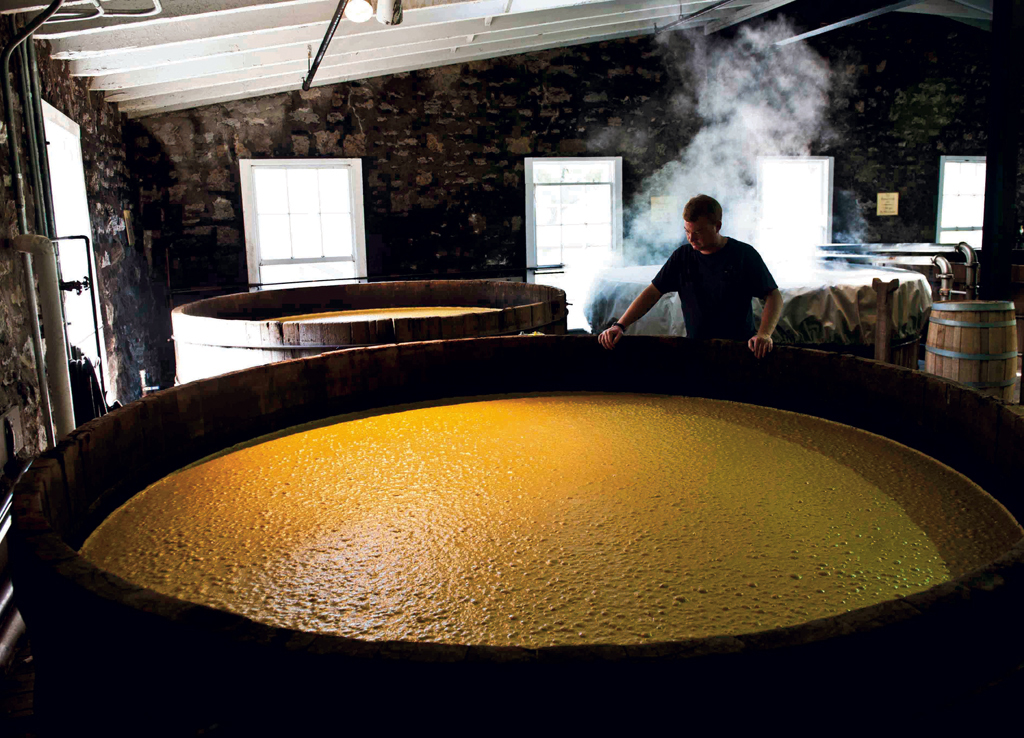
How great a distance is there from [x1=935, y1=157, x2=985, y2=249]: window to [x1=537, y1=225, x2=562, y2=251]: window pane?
4742 mm

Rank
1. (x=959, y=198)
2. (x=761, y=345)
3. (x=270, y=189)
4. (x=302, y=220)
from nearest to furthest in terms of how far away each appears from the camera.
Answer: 1. (x=761, y=345)
2. (x=270, y=189)
3. (x=302, y=220)
4. (x=959, y=198)

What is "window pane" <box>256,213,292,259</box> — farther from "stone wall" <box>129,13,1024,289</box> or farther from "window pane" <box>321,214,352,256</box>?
"window pane" <box>321,214,352,256</box>

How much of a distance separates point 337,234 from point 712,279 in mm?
4765

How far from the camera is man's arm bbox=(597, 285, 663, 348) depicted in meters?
2.10

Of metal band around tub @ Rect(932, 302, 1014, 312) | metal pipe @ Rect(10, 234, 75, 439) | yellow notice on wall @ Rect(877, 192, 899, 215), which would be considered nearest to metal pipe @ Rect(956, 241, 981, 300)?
metal band around tub @ Rect(932, 302, 1014, 312)

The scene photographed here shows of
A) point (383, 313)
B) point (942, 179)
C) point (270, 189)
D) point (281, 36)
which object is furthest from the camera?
point (942, 179)

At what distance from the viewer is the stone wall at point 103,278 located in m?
2.59

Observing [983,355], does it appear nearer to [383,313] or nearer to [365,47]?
[383,313]

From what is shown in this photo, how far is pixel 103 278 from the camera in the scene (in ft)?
15.7

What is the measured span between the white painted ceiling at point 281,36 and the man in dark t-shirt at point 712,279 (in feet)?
7.56

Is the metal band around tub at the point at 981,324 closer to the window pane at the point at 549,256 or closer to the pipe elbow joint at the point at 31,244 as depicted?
the pipe elbow joint at the point at 31,244

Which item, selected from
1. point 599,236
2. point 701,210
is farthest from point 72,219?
point 599,236

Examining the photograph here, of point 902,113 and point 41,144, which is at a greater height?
point 902,113

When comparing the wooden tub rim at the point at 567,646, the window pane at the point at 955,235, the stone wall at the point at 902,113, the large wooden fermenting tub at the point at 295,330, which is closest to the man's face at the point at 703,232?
the large wooden fermenting tub at the point at 295,330
